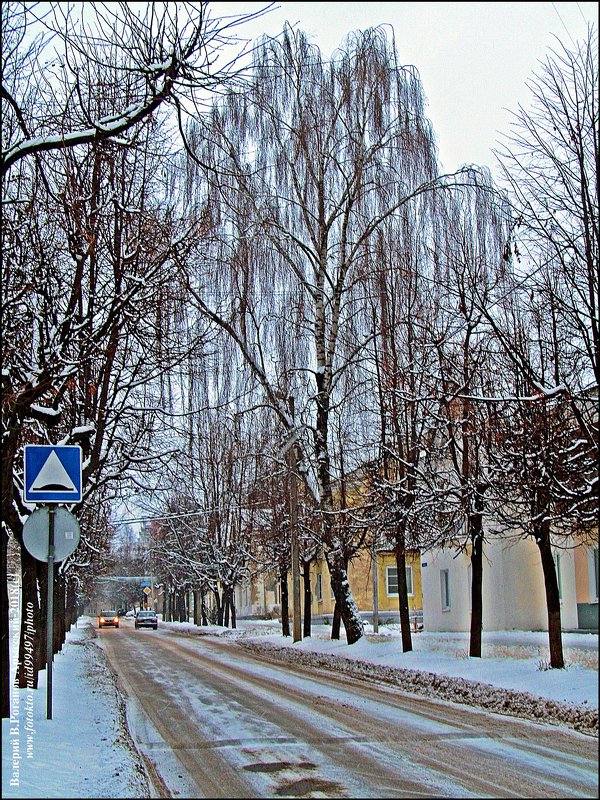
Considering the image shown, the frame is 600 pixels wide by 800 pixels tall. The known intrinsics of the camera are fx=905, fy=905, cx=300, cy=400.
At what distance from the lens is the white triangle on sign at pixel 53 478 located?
1022 centimetres

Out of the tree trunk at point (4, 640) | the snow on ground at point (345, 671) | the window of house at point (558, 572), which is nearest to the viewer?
the snow on ground at point (345, 671)

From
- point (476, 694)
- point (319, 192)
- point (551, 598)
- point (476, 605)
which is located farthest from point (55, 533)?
point (319, 192)

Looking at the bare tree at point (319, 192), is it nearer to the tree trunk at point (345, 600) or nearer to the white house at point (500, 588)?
the tree trunk at point (345, 600)

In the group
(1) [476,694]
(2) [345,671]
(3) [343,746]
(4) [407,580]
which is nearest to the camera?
(3) [343,746]

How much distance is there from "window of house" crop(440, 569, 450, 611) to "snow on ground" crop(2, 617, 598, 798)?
7.03 m

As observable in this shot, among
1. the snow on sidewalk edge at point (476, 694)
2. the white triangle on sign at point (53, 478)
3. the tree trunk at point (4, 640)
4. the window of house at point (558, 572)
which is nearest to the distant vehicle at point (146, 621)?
the snow on sidewalk edge at point (476, 694)

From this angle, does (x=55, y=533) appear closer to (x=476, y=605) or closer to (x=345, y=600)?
(x=476, y=605)

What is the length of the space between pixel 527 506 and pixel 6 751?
33.5 ft

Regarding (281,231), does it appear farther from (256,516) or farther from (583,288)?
(256,516)

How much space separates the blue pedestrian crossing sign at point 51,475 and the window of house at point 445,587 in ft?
80.2

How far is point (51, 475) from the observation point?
33.6 ft

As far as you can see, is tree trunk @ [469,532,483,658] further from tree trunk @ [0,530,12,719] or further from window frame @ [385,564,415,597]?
window frame @ [385,564,415,597]

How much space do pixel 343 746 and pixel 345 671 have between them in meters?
11.1

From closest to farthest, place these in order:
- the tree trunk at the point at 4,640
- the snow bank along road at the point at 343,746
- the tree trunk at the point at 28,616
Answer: the snow bank along road at the point at 343,746, the tree trunk at the point at 4,640, the tree trunk at the point at 28,616
